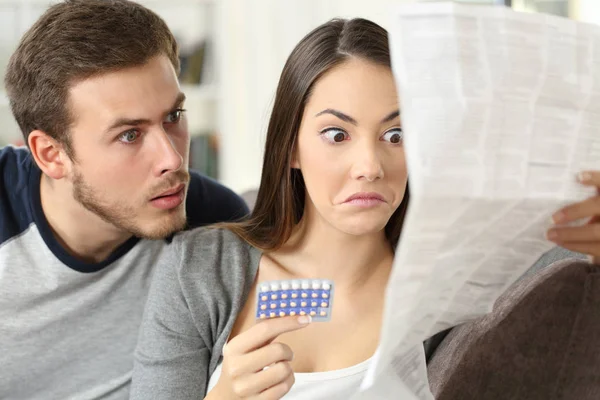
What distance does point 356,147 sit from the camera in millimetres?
1169

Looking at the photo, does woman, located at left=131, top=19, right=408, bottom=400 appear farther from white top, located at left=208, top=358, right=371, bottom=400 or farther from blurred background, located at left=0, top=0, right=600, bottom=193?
blurred background, located at left=0, top=0, right=600, bottom=193

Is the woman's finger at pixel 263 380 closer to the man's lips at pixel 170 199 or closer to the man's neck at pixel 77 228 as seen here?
the man's lips at pixel 170 199

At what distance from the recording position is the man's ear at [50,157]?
1639mm

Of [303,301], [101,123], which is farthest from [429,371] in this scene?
[101,123]

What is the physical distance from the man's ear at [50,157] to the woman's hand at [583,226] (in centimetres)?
105

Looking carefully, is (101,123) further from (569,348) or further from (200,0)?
(200,0)

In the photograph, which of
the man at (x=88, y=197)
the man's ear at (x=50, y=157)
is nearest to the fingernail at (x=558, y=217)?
the man at (x=88, y=197)

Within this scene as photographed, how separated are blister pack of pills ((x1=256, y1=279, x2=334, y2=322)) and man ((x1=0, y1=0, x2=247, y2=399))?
523mm

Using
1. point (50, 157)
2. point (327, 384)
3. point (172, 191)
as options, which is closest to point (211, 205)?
point (172, 191)

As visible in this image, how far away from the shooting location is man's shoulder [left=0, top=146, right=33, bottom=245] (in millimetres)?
1643

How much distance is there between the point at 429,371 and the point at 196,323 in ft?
1.32

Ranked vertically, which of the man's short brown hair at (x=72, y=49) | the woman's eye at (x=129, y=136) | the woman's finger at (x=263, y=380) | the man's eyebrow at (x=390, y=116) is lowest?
the woman's finger at (x=263, y=380)

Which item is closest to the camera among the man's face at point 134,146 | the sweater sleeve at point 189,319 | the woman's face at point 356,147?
the woman's face at point 356,147

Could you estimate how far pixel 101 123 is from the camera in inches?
60.1
